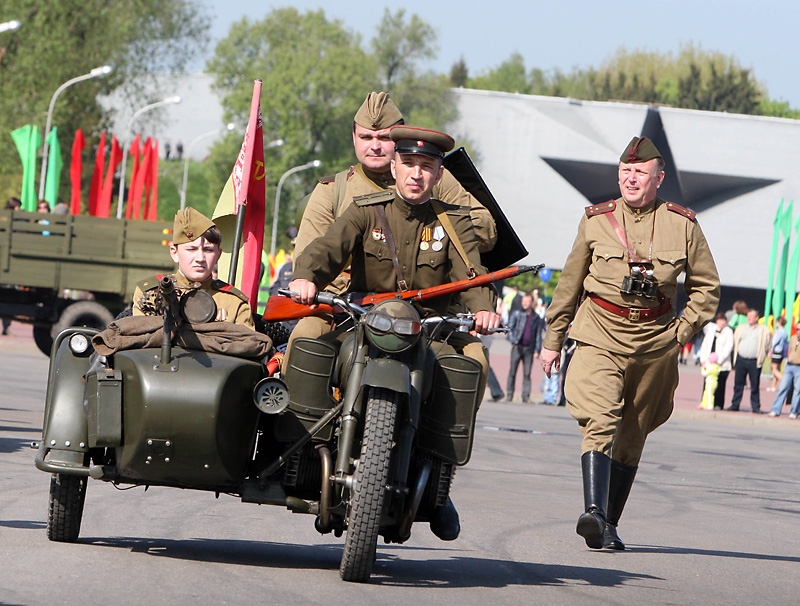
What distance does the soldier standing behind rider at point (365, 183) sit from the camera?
6.85 meters

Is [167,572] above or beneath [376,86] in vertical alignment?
beneath

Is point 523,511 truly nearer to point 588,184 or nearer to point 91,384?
point 91,384

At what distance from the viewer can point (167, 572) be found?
5.81 m

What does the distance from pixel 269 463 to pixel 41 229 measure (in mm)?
16001

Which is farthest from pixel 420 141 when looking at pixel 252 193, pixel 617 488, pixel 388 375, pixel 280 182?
pixel 280 182

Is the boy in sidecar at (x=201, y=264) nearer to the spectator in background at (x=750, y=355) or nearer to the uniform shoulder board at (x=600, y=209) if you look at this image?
the uniform shoulder board at (x=600, y=209)

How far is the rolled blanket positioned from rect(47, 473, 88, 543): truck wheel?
72 cm

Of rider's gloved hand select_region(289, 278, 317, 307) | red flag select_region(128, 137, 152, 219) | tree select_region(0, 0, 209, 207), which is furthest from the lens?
tree select_region(0, 0, 209, 207)

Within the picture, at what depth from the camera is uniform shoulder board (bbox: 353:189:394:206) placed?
625 centimetres

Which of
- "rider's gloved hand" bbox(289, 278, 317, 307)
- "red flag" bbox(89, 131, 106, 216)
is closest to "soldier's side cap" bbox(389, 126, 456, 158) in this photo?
"rider's gloved hand" bbox(289, 278, 317, 307)

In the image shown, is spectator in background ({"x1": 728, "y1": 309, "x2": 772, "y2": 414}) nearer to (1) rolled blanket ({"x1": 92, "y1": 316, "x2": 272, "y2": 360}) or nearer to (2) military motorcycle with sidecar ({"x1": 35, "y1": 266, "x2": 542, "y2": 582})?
(2) military motorcycle with sidecar ({"x1": 35, "y1": 266, "x2": 542, "y2": 582})

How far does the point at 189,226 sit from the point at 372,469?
5.17 ft

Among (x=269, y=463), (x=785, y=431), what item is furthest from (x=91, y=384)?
(x=785, y=431)

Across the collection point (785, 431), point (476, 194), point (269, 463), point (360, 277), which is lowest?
point (785, 431)
